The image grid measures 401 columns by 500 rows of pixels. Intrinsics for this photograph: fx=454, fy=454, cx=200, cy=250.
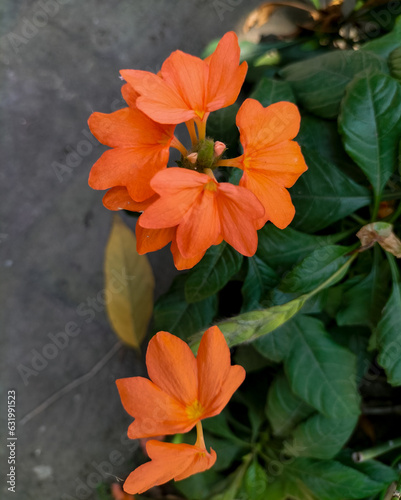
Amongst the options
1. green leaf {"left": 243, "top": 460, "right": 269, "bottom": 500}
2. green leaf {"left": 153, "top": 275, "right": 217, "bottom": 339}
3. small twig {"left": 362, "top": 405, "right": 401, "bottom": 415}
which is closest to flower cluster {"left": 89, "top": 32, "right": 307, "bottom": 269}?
green leaf {"left": 153, "top": 275, "right": 217, "bottom": 339}

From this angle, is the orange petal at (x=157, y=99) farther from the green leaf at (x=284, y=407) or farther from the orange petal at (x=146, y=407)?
the green leaf at (x=284, y=407)

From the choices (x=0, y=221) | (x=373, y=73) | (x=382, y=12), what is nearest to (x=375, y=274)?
(x=373, y=73)

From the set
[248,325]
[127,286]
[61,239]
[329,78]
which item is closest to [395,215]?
[329,78]

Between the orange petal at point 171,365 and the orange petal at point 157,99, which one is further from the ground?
the orange petal at point 157,99

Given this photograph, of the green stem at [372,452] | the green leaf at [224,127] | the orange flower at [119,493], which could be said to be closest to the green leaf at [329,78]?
the green leaf at [224,127]

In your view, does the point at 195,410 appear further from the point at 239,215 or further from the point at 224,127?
the point at 224,127

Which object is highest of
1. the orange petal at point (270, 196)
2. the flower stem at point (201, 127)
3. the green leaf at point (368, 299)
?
the flower stem at point (201, 127)
